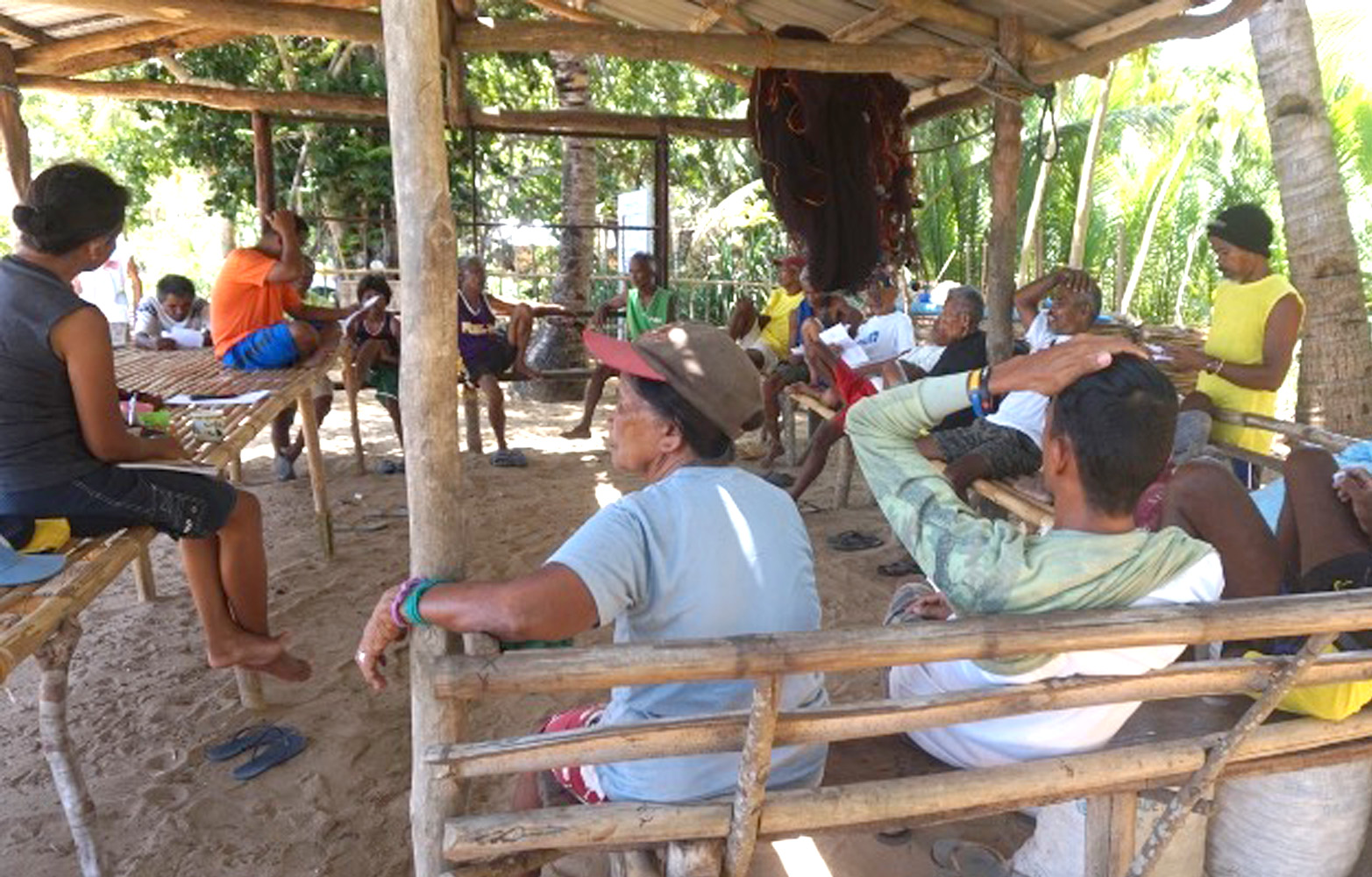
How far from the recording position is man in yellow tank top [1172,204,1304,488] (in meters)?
3.55

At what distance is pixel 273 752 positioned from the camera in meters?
3.00

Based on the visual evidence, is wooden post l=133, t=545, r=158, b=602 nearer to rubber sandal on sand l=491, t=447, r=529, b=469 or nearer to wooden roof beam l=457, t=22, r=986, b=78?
rubber sandal on sand l=491, t=447, r=529, b=469

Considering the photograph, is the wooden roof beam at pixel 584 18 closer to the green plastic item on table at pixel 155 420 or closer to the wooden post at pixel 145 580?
the green plastic item on table at pixel 155 420

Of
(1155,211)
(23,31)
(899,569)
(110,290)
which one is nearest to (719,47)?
(899,569)

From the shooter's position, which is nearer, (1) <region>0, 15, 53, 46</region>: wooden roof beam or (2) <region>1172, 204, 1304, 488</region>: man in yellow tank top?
(2) <region>1172, 204, 1304, 488</region>: man in yellow tank top

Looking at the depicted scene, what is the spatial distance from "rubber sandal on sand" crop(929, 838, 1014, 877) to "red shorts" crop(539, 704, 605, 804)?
1.09 metres

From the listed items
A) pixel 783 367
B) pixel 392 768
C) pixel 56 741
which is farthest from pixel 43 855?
pixel 783 367

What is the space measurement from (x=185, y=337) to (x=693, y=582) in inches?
221

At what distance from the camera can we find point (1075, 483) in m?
1.70

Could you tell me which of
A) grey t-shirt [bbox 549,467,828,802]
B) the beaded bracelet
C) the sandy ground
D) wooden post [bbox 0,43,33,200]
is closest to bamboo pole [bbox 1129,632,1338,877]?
the sandy ground

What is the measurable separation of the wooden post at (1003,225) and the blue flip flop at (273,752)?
11.8 ft

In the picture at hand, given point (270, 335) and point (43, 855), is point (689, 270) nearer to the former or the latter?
point (270, 335)

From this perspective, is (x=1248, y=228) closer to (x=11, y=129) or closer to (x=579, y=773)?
(x=579, y=773)

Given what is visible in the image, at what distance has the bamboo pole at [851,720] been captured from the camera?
1.44 meters
